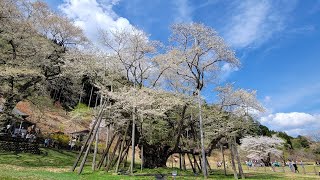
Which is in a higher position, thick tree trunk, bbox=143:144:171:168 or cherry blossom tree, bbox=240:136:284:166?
cherry blossom tree, bbox=240:136:284:166

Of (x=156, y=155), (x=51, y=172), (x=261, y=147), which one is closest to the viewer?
(x=51, y=172)

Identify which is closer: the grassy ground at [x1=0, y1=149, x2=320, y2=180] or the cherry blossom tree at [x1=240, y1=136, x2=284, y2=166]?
the grassy ground at [x1=0, y1=149, x2=320, y2=180]

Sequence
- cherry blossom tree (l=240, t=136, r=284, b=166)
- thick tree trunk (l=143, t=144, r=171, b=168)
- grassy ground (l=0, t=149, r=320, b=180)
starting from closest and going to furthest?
1. grassy ground (l=0, t=149, r=320, b=180)
2. thick tree trunk (l=143, t=144, r=171, b=168)
3. cherry blossom tree (l=240, t=136, r=284, b=166)

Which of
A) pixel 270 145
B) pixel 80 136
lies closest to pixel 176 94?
pixel 80 136

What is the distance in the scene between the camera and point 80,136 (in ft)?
200

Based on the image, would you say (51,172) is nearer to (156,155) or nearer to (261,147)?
(156,155)

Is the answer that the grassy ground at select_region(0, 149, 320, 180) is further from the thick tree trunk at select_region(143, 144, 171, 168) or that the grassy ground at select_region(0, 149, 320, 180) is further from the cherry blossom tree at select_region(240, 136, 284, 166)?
the cherry blossom tree at select_region(240, 136, 284, 166)

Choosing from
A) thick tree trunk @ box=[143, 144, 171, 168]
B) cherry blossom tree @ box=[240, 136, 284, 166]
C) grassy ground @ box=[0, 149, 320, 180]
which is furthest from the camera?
cherry blossom tree @ box=[240, 136, 284, 166]

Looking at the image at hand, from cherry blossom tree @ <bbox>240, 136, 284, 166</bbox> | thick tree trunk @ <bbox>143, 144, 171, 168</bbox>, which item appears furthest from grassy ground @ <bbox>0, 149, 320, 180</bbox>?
cherry blossom tree @ <bbox>240, 136, 284, 166</bbox>

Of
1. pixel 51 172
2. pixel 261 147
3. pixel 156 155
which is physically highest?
pixel 261 147

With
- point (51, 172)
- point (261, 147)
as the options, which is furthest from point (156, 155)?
point (261, 147)

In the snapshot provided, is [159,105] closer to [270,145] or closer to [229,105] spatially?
[229,105]

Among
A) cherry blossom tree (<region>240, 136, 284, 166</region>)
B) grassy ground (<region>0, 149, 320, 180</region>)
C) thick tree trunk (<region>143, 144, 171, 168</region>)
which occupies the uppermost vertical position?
cherry blossom tree (<region>240, 136, 284, 166</region>)

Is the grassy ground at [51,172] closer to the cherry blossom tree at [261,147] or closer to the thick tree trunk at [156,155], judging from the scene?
the thick tree trunk at [156,155]
